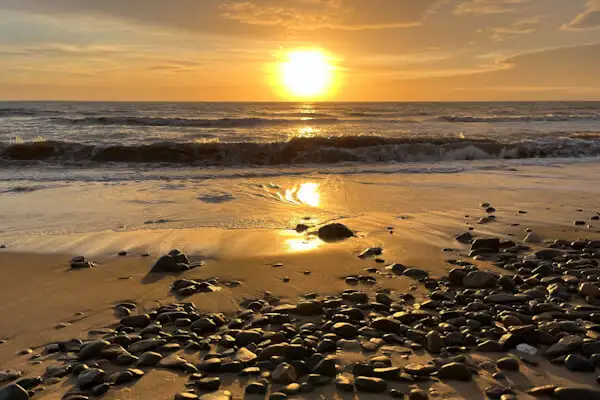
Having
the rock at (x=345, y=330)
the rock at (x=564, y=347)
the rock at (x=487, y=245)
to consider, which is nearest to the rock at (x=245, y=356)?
the rock at (x=345, y=330)

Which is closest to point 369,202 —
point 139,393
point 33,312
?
→ point 33,312

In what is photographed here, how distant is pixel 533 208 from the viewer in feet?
28.6

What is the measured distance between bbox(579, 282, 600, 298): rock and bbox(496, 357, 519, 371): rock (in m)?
1.76

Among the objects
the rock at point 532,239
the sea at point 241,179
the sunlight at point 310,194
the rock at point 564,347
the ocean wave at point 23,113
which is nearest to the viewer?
the rock at point 564,347

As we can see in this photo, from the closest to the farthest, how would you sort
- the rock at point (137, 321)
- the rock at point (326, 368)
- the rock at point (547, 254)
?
the rock at point (326, 368), the rock at point (137, 321), the rock at point (547, 254)

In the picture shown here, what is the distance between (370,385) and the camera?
10.1 ft

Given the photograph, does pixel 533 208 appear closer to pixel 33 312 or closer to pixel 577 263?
pixel 577 263

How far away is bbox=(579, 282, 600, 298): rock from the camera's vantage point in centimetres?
461

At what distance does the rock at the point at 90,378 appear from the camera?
307 cm

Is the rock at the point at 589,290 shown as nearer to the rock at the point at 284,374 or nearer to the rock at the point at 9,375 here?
the rock at the point at 284,374

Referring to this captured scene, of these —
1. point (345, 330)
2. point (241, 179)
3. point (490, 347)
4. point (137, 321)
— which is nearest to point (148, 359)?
point (137, 321)

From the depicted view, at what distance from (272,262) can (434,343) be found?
256 cm

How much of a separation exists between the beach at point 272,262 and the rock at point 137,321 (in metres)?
0.08

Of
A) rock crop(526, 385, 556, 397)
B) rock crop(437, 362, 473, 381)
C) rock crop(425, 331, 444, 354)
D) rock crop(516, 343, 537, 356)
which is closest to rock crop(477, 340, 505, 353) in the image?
rock crop(516, 343, 537, 356)
